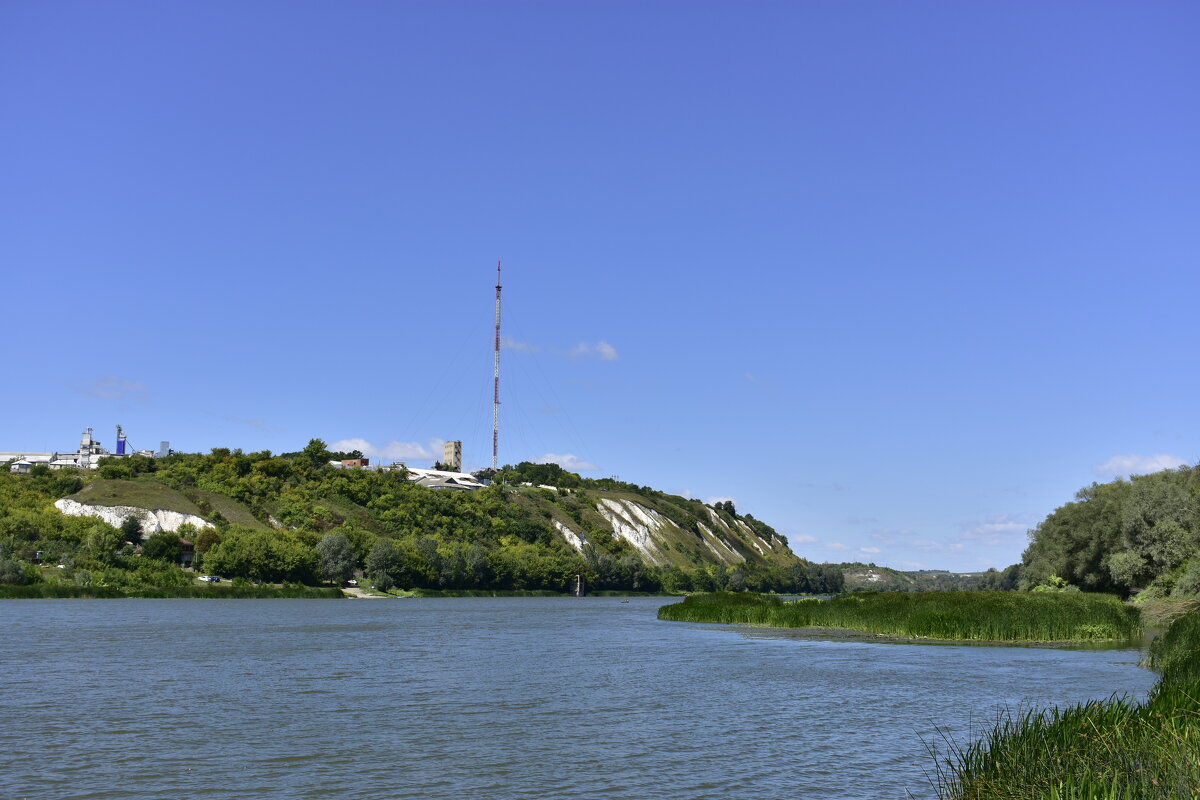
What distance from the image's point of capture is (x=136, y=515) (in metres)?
153

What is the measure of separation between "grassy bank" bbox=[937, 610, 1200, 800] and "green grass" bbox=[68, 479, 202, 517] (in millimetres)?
159710

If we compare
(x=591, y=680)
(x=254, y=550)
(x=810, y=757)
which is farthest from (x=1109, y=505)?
(x=254, y=550)

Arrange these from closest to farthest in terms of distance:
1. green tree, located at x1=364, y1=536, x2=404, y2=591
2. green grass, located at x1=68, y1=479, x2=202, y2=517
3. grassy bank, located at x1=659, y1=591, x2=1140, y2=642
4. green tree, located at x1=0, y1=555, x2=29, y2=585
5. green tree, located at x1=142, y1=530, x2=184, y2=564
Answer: grassy bank, located at x1=659, y1=591, x2=1140, y2=642 → green tree, located at x1=0, y1=555, x2=29, y2=585 → green tree, located at x1=142, y1=530, x2=184, y2=564 → green tree, located at x1=364, y1=536, x2=404, y2=591 → green grass, located at x1=68, y1=479, x2=202, y2=517

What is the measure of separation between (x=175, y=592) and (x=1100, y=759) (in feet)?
385

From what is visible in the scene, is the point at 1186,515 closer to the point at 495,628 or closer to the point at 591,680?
the point at 495,628

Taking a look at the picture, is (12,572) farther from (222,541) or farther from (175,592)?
(222,541)

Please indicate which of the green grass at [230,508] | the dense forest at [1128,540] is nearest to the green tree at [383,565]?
the green grass at [230,508]

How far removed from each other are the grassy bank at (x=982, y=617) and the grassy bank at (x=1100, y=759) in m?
39.3

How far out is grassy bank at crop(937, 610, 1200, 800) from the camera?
13812 millimetres

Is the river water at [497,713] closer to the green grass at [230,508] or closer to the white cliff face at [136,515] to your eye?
the white cliff face at [136,515]

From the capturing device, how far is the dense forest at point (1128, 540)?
259 ft

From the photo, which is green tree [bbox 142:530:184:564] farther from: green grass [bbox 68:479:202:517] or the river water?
the river water

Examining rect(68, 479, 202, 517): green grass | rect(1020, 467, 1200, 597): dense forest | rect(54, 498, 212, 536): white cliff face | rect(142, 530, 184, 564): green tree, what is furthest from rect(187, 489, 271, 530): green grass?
rect(1020, 467, 1200, 597): dense forest

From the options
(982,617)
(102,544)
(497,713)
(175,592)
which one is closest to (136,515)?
(102,544)
